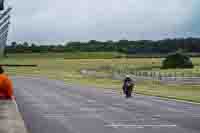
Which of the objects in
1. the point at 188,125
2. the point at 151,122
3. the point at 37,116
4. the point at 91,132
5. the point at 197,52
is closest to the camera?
the point at 91,132

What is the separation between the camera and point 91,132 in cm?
1733

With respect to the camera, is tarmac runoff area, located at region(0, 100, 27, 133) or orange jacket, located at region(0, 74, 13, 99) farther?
orange jacket, located at region(0, 74, 13, 99)

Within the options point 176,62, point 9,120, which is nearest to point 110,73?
point 176,62

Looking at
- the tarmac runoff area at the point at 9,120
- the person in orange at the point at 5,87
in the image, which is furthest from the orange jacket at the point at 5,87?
the tarmac runoff area at the point at 9,120

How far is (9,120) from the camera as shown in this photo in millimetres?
13961

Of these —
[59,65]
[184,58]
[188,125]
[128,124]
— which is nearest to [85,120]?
[128,124]

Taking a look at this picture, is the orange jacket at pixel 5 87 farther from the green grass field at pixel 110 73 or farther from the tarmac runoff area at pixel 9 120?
the green grass field at pixel 110 73

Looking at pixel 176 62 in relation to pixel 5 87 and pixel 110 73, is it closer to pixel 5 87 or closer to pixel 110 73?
pixel 110 73

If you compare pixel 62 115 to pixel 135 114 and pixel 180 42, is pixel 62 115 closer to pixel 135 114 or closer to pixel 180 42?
pixel 135 114

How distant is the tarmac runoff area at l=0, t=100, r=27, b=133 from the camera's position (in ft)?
42.4

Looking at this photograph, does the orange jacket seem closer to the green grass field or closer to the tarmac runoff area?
the tarmac runoff area

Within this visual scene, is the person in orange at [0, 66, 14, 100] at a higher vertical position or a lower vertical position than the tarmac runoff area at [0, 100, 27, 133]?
higher

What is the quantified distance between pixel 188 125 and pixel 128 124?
2022 millimetres

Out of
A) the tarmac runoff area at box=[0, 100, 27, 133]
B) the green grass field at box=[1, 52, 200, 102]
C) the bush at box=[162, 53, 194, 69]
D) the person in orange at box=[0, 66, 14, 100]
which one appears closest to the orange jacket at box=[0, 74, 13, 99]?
the person in orange at box=[0, 66, 14, 100]
